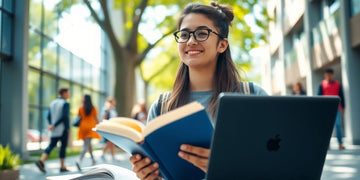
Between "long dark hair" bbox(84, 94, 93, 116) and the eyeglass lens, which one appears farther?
"long dark hair" bbox(84, 94, 93, 116)

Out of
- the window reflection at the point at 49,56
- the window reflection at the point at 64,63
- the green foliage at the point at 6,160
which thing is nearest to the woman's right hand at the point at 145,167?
the green foliage at the point at 6,160

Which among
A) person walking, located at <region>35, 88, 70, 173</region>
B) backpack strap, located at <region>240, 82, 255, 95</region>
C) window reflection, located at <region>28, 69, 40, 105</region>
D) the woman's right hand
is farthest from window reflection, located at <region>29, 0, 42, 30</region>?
the woman's right hand

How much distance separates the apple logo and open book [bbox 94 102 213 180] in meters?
0.21

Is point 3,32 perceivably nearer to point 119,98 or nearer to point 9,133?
point 9,133

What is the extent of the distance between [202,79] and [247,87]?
0.24 meters

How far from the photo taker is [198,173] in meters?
1.58

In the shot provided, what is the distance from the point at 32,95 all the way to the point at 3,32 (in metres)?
3.11

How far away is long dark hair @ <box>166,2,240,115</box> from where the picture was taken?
195 centimetres

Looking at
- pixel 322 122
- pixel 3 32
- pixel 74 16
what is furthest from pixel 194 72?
pixel 74 16

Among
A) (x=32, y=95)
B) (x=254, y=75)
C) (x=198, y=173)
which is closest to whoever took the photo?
(x=198, y=173)

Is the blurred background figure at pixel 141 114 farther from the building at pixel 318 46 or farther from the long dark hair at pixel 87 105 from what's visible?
the building at pixel 318 46

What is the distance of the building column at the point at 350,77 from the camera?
11.1 meters

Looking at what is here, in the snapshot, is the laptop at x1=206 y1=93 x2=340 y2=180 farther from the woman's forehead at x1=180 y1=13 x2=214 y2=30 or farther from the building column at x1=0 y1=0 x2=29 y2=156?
the building column at x1=0 y1=0 x2=29 y2=156

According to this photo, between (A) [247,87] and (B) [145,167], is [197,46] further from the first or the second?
(B) [145,167]
